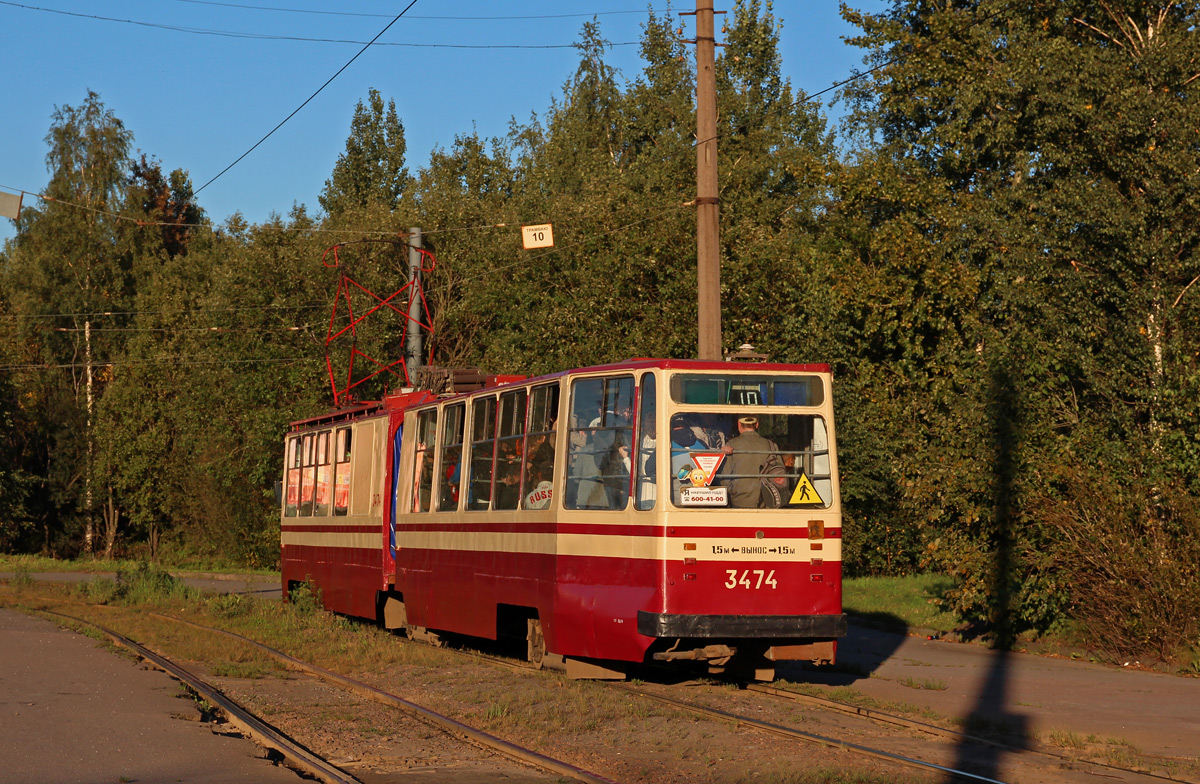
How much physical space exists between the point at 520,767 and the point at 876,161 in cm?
2655

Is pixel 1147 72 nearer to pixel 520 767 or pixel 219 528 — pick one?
pixel 520 767

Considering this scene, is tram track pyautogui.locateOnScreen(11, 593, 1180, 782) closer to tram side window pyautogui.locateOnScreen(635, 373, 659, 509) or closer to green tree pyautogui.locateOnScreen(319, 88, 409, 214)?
tram side window pyautogui.locateOnScreen(635, 373, 659, 509)

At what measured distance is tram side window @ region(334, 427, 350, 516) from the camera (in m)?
19.4

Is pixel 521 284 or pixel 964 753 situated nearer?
pixel 964 753

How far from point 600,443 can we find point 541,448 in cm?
97

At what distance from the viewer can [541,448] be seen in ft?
43.2

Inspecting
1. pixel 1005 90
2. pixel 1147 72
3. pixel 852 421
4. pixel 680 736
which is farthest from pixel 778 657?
pixel 1005 90

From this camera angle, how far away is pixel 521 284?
118 feet

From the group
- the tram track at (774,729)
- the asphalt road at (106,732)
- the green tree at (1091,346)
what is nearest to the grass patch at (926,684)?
the tram track at (774,729)

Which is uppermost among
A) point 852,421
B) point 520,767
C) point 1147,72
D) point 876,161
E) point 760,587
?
point 876,161

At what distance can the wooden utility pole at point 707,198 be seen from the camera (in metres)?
16.2

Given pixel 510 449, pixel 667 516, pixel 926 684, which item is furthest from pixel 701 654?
pixel 510 449

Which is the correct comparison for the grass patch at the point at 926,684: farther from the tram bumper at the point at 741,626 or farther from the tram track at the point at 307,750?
the tram track at the point at 307,750

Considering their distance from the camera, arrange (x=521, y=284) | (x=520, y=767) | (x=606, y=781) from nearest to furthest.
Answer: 1. (x=606, y=781)
2. (x=520, y=767)
3. (x=521, y=284)
